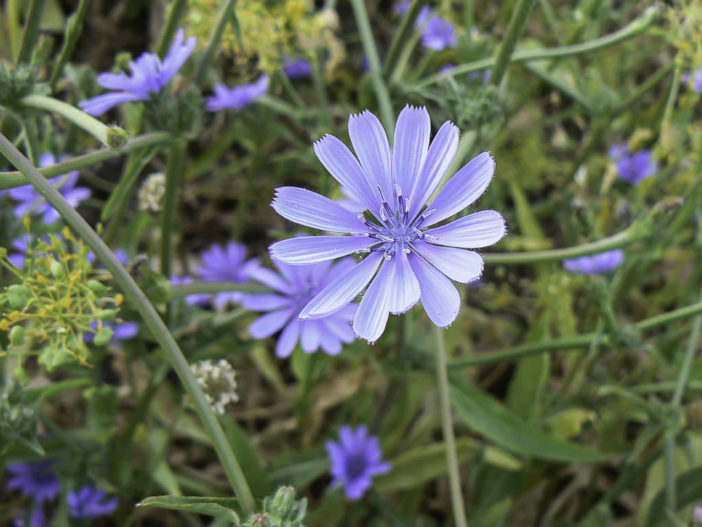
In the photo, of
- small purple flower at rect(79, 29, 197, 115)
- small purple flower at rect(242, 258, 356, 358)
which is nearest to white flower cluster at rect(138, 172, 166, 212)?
small purple flower at rect(242, 258, 356, 358)

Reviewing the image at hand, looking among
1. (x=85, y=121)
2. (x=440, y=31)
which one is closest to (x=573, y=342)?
(x=85, y=121)

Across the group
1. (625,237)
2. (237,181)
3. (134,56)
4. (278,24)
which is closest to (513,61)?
(625,237)

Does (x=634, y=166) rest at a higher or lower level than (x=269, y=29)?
lower

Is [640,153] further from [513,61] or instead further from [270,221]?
[270,221]

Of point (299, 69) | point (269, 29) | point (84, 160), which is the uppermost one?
point (299, 69)

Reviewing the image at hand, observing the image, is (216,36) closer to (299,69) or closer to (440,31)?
(299,69)

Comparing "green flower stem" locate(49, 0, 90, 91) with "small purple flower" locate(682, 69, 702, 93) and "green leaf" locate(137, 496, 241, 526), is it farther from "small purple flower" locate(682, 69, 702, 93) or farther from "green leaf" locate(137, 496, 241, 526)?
"small purple flower" locate(682, 69, 702, 93)
